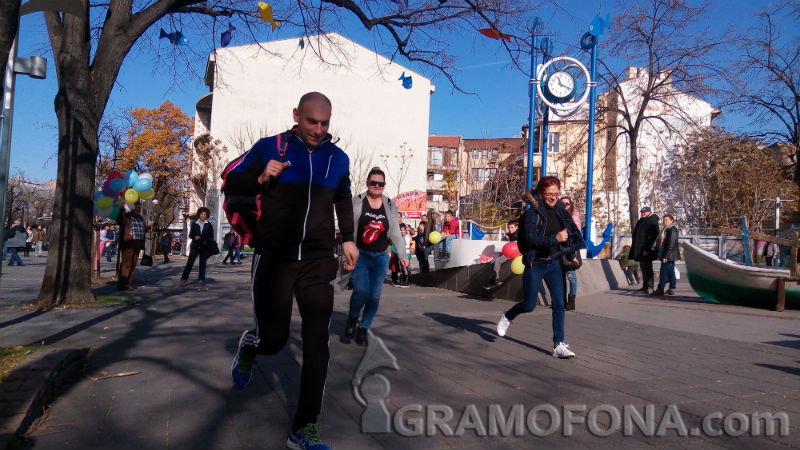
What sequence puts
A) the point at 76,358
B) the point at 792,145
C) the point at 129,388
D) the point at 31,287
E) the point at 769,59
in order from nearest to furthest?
the point at 129,388
the point at 76,358
the point at 31,287
the point at 769,59
the point at 792,145

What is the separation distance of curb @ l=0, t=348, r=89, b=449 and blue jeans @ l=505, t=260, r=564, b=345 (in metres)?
4.11

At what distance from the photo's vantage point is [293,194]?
326 centimetres

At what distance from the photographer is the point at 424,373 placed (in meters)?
4.83

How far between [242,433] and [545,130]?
1449 cm

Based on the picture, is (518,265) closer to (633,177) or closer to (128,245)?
(128,245)

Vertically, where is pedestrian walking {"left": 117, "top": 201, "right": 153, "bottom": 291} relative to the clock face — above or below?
below

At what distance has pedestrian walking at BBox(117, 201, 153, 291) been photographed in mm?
11484

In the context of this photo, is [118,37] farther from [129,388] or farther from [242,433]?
[242,433]

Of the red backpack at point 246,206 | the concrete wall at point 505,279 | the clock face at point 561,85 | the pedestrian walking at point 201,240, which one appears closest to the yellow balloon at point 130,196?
the pedestrian walking at point 201,240

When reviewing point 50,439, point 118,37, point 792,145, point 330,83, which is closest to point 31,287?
point 118,37

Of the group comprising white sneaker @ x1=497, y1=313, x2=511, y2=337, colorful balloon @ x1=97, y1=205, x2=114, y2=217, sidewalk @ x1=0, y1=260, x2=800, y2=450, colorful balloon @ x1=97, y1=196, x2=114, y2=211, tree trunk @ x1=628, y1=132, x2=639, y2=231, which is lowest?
sidewalk @ x1=0, y1=260, x2=800, y2=450

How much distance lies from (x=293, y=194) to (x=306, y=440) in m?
1.33

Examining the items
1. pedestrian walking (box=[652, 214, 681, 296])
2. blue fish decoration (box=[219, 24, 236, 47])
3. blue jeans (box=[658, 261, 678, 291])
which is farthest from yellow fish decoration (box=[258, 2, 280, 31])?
blue jeans (box=[658, 261, 678, 291])

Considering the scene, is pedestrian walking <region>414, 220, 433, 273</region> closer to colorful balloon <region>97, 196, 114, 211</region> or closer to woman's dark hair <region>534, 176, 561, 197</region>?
colorful balloon <region>97, 196, 114, 211</region>
